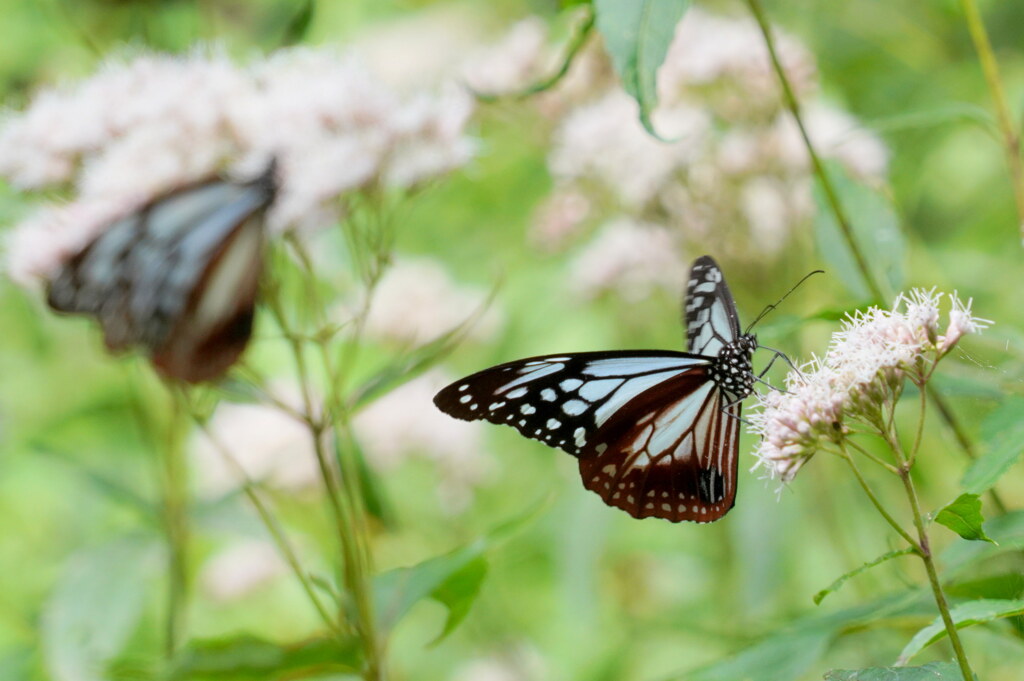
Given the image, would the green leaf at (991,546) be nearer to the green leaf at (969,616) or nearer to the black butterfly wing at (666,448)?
the green leaf at (969,616)

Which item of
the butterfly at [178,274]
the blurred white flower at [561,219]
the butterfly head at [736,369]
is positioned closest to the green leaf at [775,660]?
the butterfly head at [736,369]

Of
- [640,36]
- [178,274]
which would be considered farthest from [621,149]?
[640,36]

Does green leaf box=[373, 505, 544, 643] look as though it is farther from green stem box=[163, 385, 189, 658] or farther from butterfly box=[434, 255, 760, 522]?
green stem box=[163, 385, 189, 658]

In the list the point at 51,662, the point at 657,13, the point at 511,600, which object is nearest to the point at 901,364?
the point at 657,13

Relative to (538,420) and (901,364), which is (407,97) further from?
(901,364)

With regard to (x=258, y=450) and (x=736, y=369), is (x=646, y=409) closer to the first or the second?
(x=736, y=369)

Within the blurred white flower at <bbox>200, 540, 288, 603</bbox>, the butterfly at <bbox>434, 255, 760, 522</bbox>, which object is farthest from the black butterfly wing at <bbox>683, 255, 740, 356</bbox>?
the blurred white flower at <bbox>200, 540, 288, 603</bbox>
